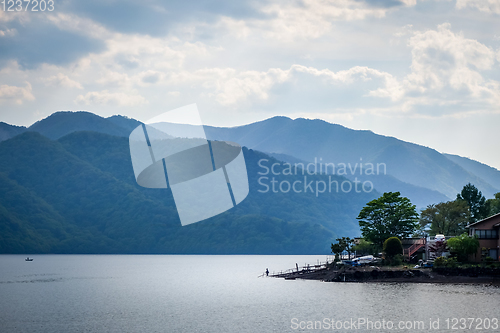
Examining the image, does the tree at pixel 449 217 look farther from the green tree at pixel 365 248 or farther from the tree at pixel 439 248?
the tree at pixel 439 248

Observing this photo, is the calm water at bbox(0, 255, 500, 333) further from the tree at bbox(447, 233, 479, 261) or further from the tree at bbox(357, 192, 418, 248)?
the tree at bbox(357, 192, 418, 248)

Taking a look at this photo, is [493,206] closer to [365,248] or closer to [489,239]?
[365,248]

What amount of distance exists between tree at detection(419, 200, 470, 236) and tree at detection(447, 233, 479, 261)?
28839mm

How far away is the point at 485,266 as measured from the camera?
83.9 metres

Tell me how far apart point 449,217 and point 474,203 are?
8.86 metres

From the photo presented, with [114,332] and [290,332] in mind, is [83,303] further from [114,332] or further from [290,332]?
[290,332]

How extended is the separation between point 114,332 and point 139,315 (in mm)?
11499

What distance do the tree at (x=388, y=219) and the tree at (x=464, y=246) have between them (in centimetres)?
1808

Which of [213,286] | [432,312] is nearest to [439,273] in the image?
[432,312]

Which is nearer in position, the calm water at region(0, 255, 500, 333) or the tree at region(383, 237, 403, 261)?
the calm water at region(0, 255, 500, 333)

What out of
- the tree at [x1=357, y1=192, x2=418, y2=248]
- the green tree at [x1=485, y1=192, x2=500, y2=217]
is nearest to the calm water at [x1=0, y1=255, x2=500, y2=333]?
Result: the tree at [x1=357, y1=192, x2=418, y2=248]

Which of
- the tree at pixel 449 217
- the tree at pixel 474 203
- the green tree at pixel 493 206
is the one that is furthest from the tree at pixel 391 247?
the green tree at pixel 493 206

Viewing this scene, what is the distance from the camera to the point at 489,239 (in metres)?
87.6

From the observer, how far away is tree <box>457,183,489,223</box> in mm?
118000
